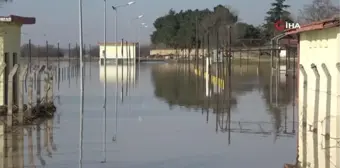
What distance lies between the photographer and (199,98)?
31438 millimetres

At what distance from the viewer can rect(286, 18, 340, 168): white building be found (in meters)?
11.1

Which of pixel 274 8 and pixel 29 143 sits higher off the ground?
pixel 274 8

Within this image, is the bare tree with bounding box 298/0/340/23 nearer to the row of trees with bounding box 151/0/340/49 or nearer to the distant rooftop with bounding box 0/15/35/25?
the row of trees with bounding box 151/0/340/49

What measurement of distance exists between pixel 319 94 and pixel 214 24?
56648mm

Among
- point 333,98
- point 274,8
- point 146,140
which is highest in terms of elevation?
point 274,8

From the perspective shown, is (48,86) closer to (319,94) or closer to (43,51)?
(319,94)

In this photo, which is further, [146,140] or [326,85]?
[146,140]

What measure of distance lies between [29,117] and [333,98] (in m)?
12.3

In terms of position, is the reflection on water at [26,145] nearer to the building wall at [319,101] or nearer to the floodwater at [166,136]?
the floodwater at [166,136]

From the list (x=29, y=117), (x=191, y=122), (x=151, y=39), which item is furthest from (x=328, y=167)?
(x=151, y=39)

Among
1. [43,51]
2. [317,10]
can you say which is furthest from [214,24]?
[43,51]

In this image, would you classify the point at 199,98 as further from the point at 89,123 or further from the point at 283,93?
the point at 89,123

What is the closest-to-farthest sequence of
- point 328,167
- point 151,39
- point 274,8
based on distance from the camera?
point 328,167, point 274,8, point 151,39

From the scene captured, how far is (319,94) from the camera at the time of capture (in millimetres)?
12555
